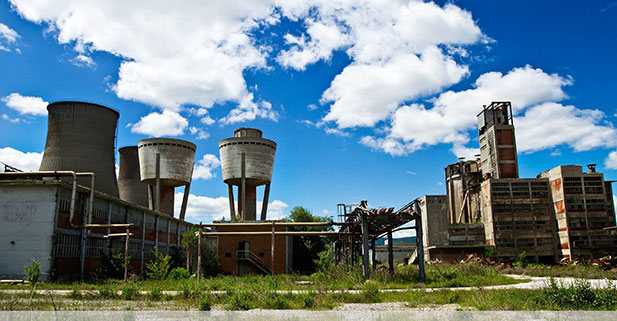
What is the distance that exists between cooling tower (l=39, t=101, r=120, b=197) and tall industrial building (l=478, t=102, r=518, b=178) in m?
38.4

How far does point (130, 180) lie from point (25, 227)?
35.9m

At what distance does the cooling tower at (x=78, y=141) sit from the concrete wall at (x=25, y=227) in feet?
47.6

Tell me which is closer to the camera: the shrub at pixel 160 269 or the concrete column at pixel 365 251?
the concrete column at pixel 365 251

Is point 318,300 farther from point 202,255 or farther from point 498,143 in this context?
point 498,143

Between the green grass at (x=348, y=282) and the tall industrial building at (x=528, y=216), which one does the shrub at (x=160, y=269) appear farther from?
the tall industrial building at (x=528, y=216)

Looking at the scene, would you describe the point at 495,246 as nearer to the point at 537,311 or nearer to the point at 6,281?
the point at 537,311

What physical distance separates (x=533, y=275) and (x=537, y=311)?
1699 centimetres

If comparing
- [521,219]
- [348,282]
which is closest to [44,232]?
[348,282]

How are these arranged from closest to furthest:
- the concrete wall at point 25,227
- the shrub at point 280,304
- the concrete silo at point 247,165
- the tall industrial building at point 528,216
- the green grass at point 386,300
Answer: the green grass at point 386,300 → the shrub at point 280,304 → the concrete wall at point 25,227 → the tall industrial building at point 528,216 → the concrete silo at point 247,165

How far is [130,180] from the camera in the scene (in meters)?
57.3

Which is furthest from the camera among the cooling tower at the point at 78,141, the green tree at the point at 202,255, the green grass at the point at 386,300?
the cooling tower at the point at 78,141

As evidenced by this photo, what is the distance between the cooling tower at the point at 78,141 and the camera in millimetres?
37156

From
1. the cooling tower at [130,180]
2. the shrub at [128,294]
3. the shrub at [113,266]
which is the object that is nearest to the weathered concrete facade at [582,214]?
the shrub at [113,266]

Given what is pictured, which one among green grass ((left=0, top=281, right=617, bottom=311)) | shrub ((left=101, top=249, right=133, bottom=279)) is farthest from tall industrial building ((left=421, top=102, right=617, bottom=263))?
green grass ((left=0, top=281, right=617, bottom=311))
